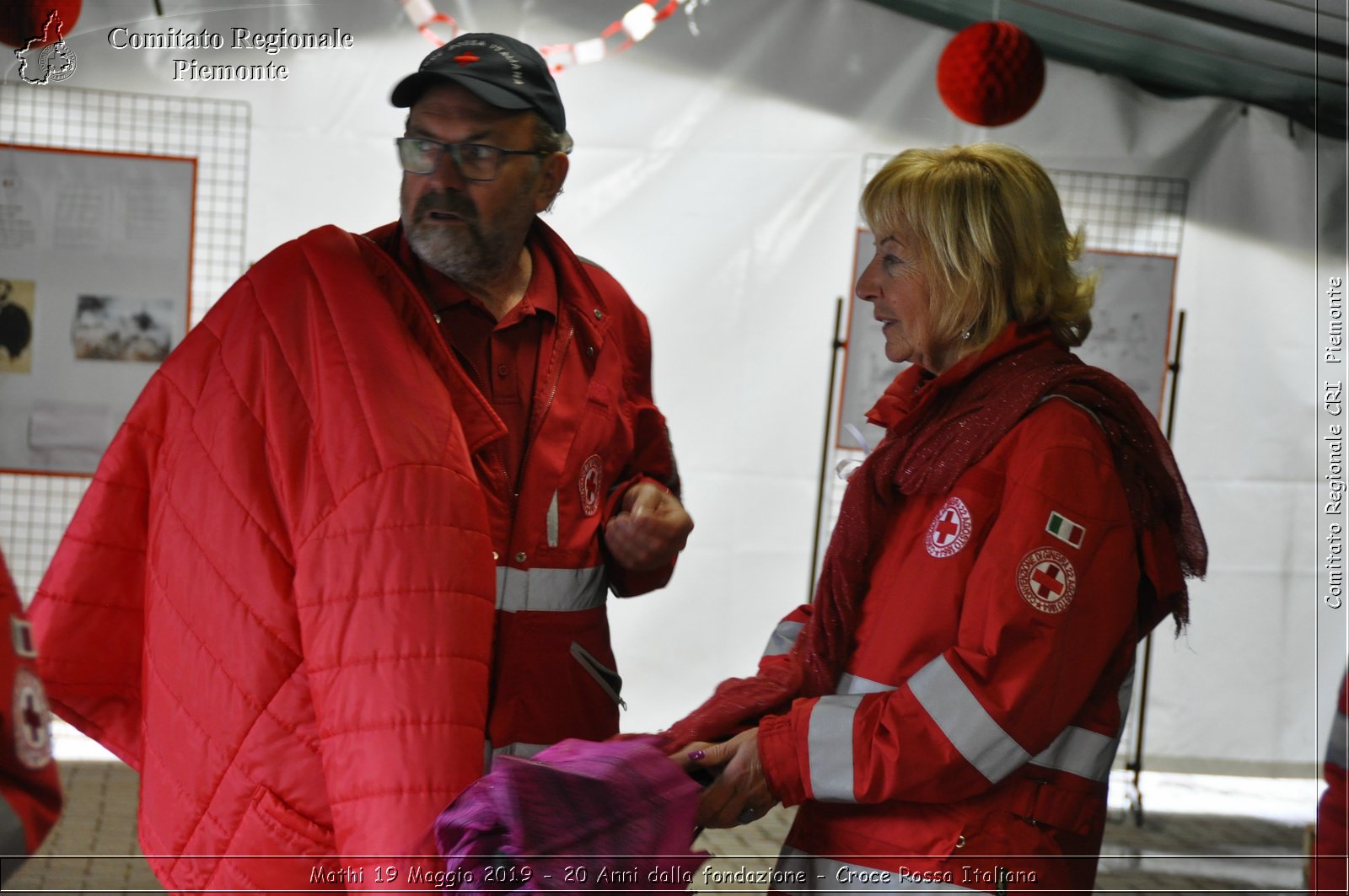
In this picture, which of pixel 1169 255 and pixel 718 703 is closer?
pixel 718 703

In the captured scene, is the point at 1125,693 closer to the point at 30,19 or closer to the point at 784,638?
the point at 784,638

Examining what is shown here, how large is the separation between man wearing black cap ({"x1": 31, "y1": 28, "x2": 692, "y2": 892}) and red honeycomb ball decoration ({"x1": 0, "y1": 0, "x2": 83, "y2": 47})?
14.5 inches

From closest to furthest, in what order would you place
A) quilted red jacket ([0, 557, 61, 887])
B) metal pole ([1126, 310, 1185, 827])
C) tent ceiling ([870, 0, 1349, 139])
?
quilted red jacket ([0, 557, 61, 887]) → tent ceiling ([870, 0, 1349, 139]) → metal pole ([1126, 310, 1185, 827])

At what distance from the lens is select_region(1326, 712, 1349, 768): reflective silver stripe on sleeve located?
0.96 metres

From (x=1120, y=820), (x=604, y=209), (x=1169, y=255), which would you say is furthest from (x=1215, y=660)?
(x=604, y=209)

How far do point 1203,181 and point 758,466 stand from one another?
1.44 m

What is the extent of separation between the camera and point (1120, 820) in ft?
11.2

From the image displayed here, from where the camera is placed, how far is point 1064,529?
1.13 m

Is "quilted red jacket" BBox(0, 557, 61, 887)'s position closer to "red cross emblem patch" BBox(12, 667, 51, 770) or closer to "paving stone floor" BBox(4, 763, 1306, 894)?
"red cross emblem patch" BBox(12, 667, 51, 770)

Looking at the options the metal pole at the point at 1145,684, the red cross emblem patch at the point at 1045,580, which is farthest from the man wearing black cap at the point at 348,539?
the metal pole at the point at 1145,684

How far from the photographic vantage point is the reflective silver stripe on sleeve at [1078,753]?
120 centimetres

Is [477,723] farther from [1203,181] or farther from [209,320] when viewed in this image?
[1203,181]

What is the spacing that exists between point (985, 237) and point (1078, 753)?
53 centimetres

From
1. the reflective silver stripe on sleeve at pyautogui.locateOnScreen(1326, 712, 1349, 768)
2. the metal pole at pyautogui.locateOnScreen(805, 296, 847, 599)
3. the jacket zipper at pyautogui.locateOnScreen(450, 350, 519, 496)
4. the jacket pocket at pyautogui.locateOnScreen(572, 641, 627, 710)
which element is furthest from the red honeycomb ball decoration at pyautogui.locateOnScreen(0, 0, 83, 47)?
the metal pole at pyautogui.locateOnScreen(805, 296, 847, 599)
